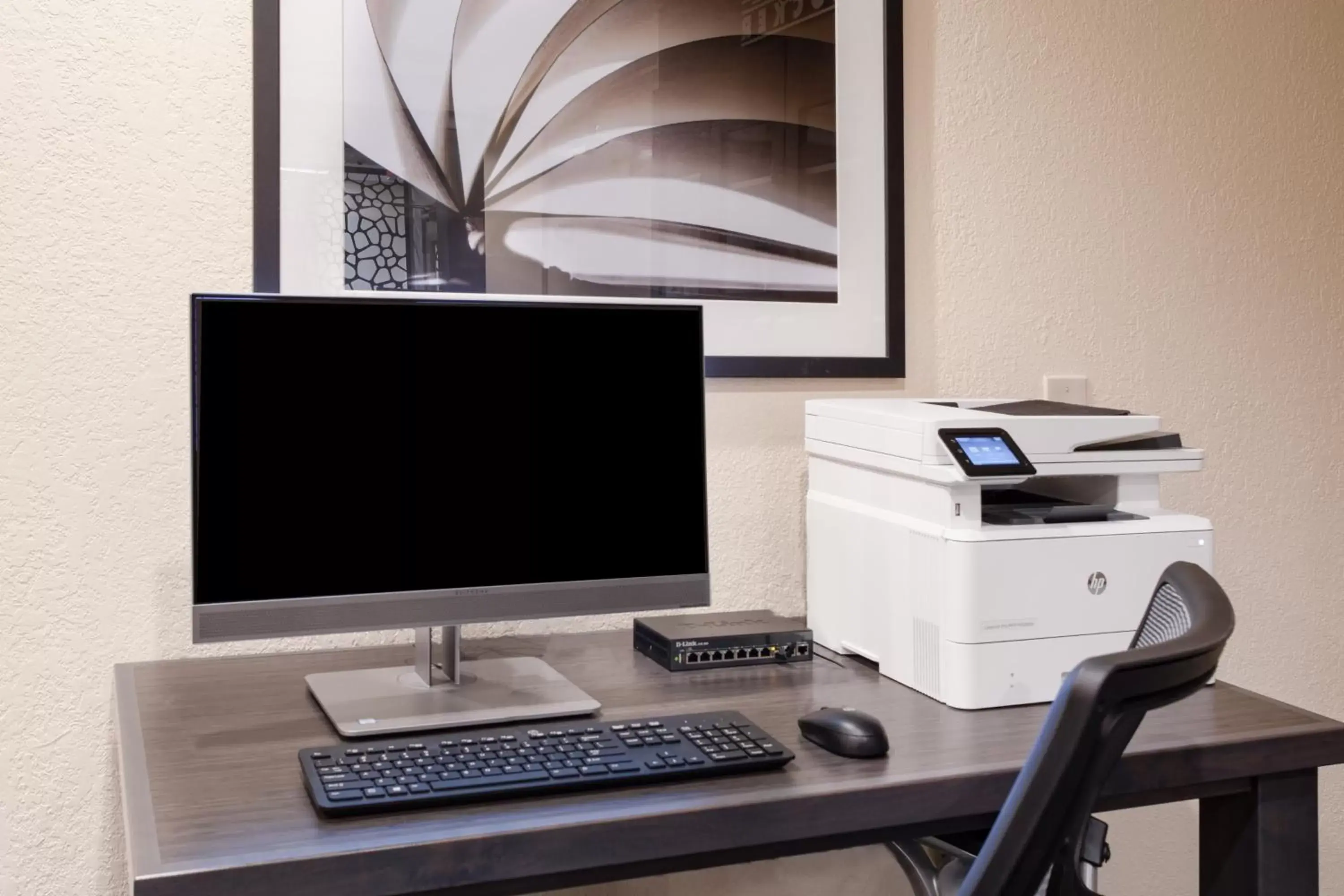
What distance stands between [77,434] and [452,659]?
0.56m

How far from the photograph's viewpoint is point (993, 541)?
1.40 meters

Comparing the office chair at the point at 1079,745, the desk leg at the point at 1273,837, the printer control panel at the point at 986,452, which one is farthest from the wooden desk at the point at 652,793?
the office chair at the point at 1079,745

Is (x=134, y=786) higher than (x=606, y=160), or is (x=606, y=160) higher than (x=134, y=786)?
(x=606, y=160)

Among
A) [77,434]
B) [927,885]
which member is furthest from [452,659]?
[927,885]

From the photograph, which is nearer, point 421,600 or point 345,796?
point 345,796

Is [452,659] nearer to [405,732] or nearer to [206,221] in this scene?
[405,732]

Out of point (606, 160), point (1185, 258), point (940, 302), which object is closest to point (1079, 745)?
point (606, 160)

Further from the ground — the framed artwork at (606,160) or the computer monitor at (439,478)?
the framed artwork at (606,160)

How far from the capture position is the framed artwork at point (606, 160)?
1.59 metres

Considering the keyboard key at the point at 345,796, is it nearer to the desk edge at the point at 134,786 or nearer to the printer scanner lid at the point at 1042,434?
the desk edge at the point at 134,786

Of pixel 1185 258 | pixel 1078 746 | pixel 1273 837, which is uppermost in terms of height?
pixel 1185 258

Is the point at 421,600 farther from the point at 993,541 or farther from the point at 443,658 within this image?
the point at 993,541

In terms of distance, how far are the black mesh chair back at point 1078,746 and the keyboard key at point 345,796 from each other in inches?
21.3

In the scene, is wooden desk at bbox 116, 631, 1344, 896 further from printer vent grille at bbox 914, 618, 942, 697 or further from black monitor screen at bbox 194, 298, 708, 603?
black monitor screen at bbox 194, 298, 708, 603
